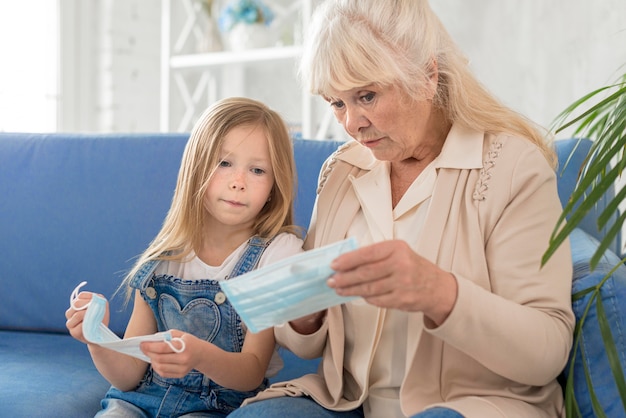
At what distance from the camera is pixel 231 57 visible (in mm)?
4188

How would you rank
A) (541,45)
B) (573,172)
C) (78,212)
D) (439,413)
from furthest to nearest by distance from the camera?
1. (541,45)
2. (78,212)
3. (573,172)
4. (439,413)

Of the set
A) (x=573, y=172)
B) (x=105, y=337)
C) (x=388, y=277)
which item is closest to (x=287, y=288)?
(x=388, y=277)

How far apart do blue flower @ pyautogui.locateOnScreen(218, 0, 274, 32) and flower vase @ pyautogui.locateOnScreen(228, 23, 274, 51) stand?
0.02 m

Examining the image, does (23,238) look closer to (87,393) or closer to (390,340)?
(87,393)

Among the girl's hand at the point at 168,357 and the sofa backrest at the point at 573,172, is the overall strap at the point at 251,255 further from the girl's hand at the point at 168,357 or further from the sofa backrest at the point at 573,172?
the sofa backrest at the point at 573,172

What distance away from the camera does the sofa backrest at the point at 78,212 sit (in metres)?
2.32

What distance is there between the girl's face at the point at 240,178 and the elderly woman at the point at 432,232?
0.14 meters

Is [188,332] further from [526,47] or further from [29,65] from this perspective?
[29,65]

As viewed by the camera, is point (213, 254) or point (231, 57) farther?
point (231, 57)

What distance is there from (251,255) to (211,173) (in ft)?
0.66

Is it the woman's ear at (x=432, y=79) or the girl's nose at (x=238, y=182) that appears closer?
the woman's ear at (x=432, y=79)

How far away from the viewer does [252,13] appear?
4.15 metres

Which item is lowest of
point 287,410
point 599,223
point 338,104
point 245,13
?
point 287,410

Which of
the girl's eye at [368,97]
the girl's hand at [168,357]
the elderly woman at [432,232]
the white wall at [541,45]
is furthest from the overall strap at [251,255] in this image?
the white wall at [541,45]
